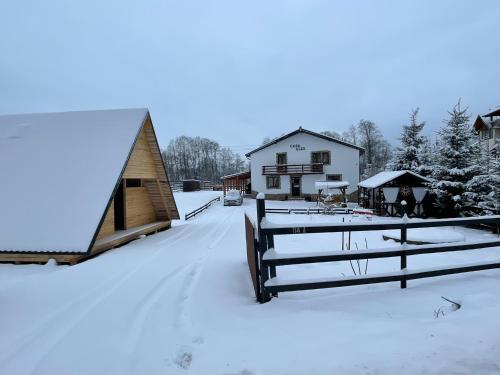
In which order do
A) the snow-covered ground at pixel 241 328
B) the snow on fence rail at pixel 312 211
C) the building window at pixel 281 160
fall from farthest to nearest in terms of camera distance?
the building window at pixel 281 160 → the snow on fence rail at pixel 312 211 → the snow-covered ground at pixel 241 328

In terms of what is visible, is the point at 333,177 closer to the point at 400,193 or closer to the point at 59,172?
the point at 400,193

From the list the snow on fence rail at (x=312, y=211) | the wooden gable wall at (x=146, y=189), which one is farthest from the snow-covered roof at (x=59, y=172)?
the snow on fence rail at (x=312, y=211)

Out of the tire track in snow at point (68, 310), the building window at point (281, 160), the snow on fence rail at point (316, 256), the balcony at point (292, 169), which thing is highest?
the building window at point (281, 160)

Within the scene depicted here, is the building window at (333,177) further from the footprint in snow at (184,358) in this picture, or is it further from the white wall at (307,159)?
the footprint in snow at (184,358)

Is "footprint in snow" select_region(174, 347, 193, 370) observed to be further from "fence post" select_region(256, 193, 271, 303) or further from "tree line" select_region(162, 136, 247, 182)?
"tree line" select_region(162, 136, 247, 182)

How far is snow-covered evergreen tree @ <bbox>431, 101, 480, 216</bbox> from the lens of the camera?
57.8 ft

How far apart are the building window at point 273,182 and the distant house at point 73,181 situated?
876 inches

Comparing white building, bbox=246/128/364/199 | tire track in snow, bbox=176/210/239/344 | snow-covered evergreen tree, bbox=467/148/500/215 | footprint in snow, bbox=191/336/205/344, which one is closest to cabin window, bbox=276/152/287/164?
white building, bbox=246/128/364/199

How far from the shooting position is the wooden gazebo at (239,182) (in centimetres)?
3722

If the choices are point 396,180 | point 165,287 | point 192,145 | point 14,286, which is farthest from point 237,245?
point 192,145

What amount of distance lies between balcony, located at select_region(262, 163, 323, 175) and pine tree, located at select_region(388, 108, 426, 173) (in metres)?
7.69

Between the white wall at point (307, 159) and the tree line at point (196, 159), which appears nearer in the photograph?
the white wall at point (307, 159)

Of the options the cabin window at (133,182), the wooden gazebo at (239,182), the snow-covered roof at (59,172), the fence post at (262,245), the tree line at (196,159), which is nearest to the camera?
the fence post at (262,245)

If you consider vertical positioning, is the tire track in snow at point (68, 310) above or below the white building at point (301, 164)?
below
